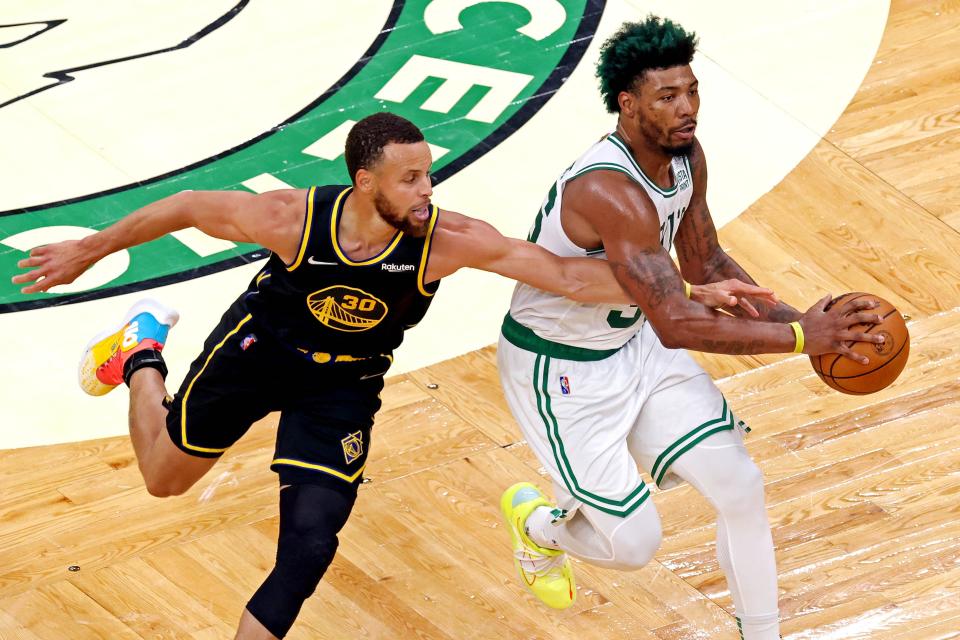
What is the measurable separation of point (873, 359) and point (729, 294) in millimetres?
464

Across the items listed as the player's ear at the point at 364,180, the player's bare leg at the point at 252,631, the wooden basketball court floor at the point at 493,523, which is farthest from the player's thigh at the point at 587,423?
the player's bare leg at the point at 252,631

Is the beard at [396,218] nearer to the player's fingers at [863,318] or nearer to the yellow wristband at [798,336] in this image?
the yellow wristband at [798,336]

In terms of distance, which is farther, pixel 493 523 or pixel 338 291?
pixel 493 523

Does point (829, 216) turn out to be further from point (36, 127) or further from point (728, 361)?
point (36, 127)

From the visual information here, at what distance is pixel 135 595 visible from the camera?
5.58 metres

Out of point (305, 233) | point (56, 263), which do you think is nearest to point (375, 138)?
point (305, 233)

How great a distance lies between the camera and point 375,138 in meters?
4.77

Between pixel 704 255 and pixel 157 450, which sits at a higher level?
pixel 704 255

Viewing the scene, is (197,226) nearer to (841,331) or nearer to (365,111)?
(841,331)

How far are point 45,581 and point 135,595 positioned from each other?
34 centimetres

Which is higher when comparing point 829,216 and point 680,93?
point 680,93

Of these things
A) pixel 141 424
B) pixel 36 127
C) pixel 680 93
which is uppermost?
A: pixel 680 93

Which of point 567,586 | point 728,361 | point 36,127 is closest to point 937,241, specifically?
point 728,361

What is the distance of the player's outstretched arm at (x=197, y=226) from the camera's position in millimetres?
4898
